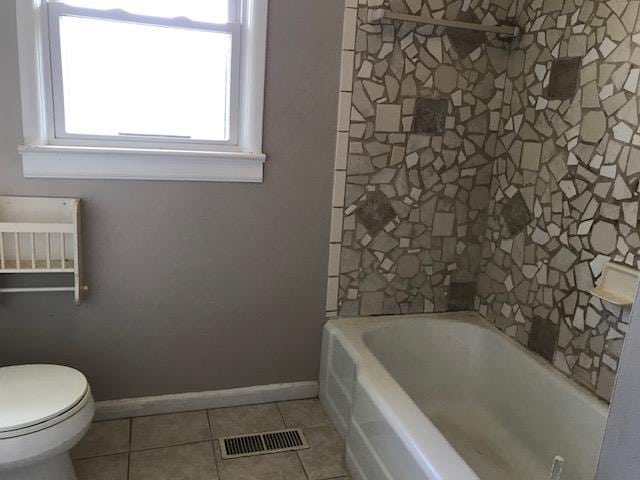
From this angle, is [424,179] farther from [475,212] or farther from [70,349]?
[70,349]

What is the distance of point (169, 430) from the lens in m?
2.23

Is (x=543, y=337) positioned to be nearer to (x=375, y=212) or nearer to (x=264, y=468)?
(x=375, y=212)

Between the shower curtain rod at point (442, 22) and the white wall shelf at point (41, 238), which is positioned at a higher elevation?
the shower curtain rod at point (442, 22)

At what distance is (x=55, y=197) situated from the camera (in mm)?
1987

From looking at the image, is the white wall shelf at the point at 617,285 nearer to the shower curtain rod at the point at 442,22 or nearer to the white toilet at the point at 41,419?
the shower curtain rod at the point at 442,22

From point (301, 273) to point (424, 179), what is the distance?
70 centimetres

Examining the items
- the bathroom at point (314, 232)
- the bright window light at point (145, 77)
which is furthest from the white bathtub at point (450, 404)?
the bright window light at point (145, 77)

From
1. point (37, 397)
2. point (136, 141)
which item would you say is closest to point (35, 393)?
point (37, 397)

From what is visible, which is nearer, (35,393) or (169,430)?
(35,393)

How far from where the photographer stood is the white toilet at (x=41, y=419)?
5.05 ft

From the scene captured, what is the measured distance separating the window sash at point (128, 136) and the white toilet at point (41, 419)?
862 mm

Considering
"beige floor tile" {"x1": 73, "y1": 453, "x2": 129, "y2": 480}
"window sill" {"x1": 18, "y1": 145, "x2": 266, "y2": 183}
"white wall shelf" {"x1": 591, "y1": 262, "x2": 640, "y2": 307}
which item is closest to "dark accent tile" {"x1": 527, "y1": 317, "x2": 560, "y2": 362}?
"white wall shelf" {"x1": 591, "y1": 262, "x2": 640, "y2": 307}

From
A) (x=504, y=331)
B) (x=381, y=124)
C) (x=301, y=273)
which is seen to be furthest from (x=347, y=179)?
(x=504, y=331)

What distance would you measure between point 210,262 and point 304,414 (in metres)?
0.82
